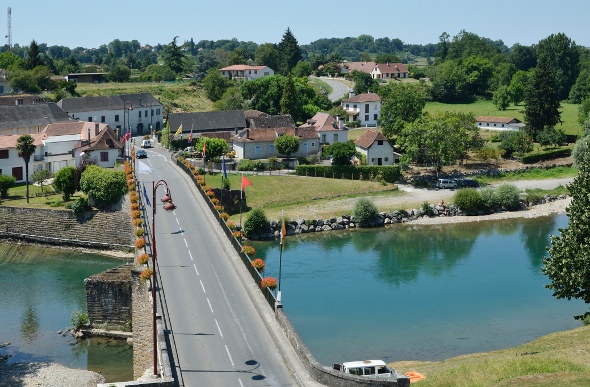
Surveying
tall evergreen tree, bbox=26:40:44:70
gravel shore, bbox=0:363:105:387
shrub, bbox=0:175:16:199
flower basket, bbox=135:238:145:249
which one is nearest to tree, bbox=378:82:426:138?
shrub, bbox=0:175:16:199

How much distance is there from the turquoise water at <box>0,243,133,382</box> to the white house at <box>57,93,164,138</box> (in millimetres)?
35100

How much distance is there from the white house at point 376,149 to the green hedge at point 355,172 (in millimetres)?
3640

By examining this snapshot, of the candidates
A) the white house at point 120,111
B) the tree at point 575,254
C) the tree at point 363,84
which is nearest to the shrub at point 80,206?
the white house at point 120,111

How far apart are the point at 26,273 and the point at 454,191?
4255 centimetres

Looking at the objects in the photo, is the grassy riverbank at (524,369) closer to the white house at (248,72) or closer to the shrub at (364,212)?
the shrub at (364,212)

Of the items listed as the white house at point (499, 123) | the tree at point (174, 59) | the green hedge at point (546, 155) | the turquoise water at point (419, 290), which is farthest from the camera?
the tree at point (174, 59)

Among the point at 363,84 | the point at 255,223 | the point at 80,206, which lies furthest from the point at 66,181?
the point at 363,84

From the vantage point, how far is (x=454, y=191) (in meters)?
80.6

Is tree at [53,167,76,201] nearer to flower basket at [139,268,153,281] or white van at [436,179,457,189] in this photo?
flower basket at [139,268,153,281]

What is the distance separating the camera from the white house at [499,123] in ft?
357

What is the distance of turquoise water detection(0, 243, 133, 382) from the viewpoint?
4267 cm

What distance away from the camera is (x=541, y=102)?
101250 mm

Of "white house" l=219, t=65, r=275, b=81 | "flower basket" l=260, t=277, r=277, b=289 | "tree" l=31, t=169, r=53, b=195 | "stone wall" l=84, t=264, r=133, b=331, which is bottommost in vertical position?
"stone wall" l=84, t=264, r=133, b=331

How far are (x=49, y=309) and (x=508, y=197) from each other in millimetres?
44598
